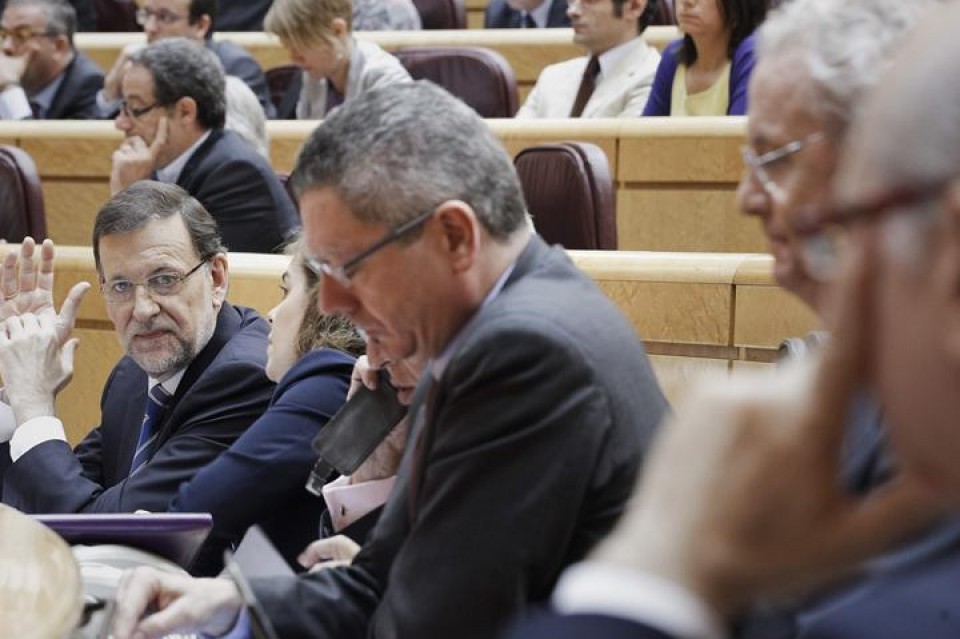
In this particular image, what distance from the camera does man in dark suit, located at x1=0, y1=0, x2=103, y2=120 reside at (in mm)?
3279

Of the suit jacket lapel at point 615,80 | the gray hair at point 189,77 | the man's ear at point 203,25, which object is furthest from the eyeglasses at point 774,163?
the man's ear at point 203,25

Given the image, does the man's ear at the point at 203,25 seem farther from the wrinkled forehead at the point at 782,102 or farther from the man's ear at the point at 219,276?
the wrinkled forehead at the point at 782,102

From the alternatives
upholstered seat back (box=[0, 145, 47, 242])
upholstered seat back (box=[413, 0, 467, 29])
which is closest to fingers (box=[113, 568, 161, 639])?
upholstered seat back (box=[0, 145, 47, 242])

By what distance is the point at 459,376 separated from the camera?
32.2 inches

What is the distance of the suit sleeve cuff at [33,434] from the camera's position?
1.55 meters

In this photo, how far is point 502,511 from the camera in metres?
0.79

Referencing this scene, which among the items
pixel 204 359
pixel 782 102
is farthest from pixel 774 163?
pixel 204 359

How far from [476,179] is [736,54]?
5.25ft

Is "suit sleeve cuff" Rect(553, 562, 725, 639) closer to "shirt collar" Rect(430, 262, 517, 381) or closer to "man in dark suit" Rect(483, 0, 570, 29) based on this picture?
"shirt collar" Rect(430, 262, 517, 381)

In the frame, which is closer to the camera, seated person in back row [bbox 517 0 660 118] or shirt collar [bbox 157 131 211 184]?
shirt collar [bbox 157 131 211 184]

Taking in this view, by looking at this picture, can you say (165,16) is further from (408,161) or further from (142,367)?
(408,161)

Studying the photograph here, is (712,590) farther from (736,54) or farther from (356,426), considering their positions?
(736,54)

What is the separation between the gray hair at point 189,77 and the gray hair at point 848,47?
72.2 inches

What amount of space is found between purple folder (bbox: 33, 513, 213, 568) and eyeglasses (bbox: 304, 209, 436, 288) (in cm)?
25
